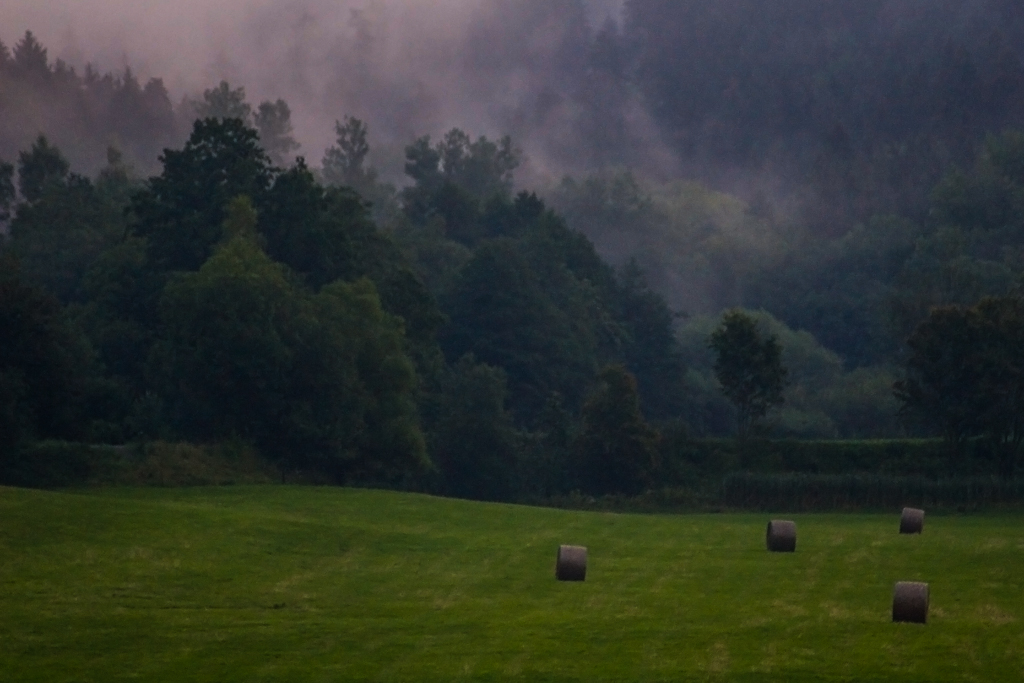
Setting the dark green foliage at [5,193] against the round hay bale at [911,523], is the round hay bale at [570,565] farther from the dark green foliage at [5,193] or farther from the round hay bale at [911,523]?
the dark green foliage at [5,193]

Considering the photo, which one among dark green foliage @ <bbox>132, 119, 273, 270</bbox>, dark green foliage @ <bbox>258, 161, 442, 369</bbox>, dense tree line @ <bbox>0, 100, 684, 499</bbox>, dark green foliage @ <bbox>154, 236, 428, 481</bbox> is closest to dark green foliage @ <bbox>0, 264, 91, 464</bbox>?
dense tree line @ <bbox>0, 100, 684, 499</bbox>

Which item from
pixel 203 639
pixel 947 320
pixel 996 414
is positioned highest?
pixel 947 320

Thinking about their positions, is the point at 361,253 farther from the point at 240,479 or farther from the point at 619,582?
the point at 619,582

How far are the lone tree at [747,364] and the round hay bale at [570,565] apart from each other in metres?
50.8

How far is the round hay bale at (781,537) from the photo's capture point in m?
40.3

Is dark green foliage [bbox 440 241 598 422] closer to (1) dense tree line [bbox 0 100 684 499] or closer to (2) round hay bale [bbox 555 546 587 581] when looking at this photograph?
(1) dense tree line [bbox 0 100 684 499]

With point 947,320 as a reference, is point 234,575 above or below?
below

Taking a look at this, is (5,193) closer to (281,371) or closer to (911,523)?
(281,371)

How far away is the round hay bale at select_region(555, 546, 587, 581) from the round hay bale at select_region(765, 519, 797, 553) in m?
7.88

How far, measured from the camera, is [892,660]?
1001 inches

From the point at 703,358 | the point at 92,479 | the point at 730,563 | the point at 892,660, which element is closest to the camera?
the point at 892,660

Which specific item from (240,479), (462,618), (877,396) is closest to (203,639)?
(462,618)

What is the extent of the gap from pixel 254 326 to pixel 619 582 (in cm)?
3995

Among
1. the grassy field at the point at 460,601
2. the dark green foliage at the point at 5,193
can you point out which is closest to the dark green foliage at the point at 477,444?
the grassy field at the point at 460,601
